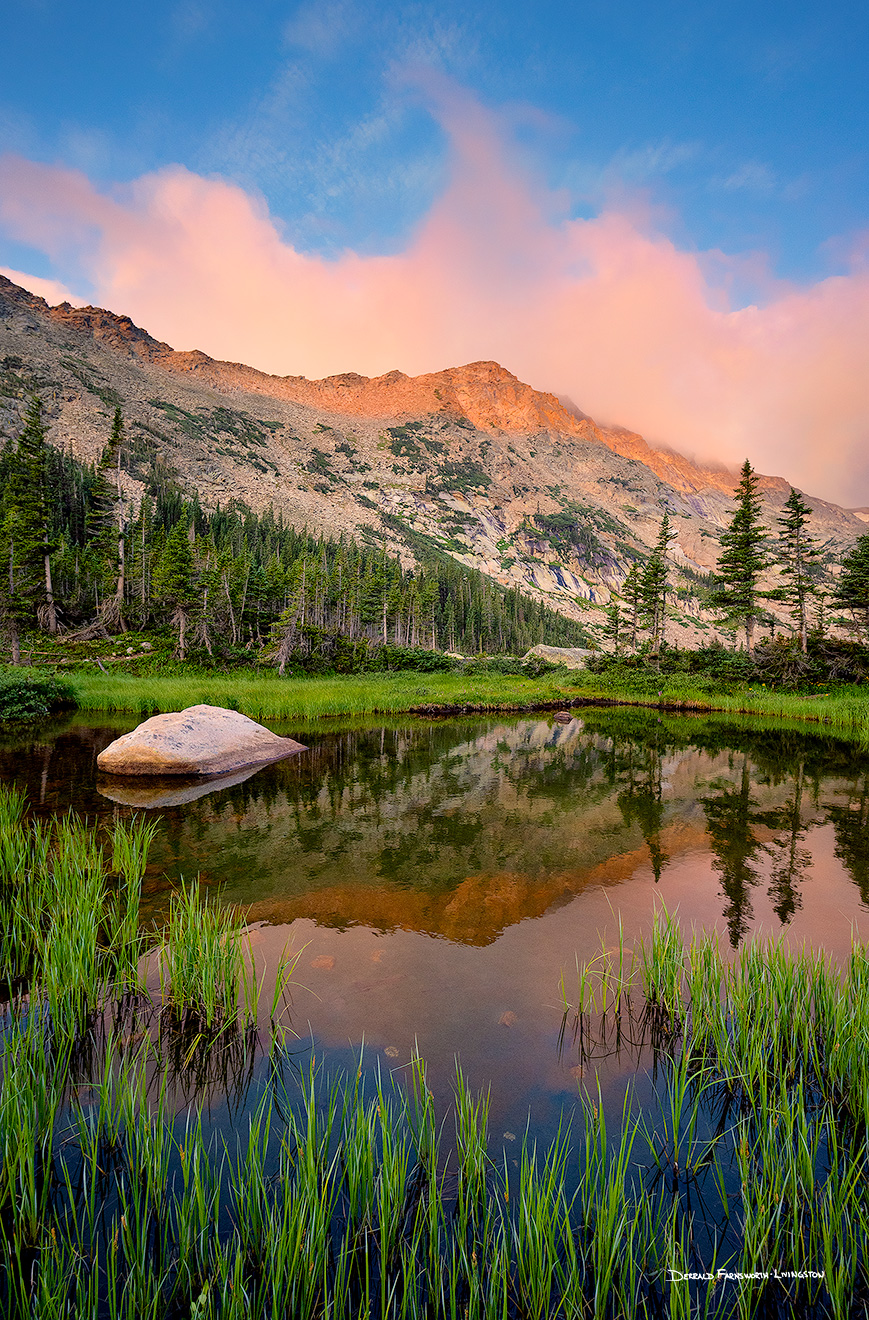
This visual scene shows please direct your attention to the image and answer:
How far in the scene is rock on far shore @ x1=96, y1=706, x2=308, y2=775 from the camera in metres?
14.1

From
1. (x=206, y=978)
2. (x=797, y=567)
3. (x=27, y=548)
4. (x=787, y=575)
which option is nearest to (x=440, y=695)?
(x=787, y=575)

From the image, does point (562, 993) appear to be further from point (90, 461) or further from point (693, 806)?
point (90, 461)

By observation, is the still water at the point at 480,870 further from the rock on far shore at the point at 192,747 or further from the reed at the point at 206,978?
the rock on far shore at the point at 192,747

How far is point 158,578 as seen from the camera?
53.0 m

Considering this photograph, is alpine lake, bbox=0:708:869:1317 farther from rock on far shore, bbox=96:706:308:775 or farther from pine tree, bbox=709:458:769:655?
pine tree, bbox=709:458:769:655

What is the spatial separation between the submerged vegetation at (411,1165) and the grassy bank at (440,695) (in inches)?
828

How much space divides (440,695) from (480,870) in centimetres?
2721

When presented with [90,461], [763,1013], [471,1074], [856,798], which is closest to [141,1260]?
[471,1074]

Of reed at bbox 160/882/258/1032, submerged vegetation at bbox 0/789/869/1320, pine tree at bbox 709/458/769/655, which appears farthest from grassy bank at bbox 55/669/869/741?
submerged vegetation at bbox 0/789/869/1320

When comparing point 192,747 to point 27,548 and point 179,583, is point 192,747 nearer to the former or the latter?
point 27,548

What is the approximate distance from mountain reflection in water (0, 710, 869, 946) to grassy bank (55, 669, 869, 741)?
587 centimetres

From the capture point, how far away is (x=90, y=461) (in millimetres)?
124000

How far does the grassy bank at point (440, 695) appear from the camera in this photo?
25766 millimetres

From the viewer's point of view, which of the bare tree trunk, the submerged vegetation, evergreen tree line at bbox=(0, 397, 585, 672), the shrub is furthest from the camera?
evergreen tree line at bbox=(0, 397, 585, 672)
